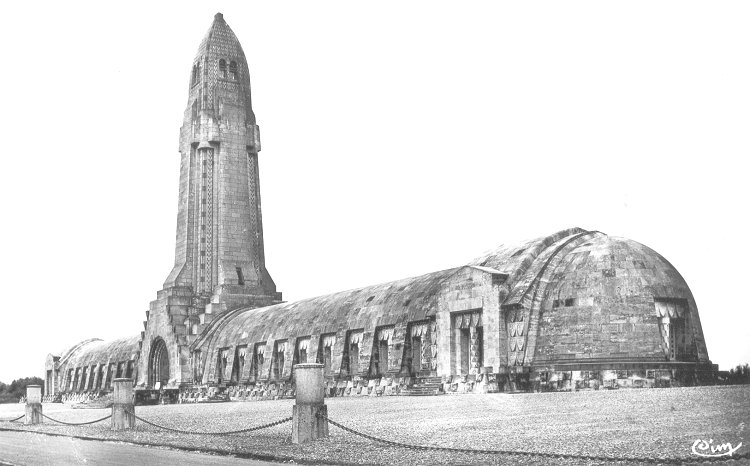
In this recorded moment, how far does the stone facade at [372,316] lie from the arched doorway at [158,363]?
10cm

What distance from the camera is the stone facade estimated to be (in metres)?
33.5

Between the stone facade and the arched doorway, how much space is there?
10 cm

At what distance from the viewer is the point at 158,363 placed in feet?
217

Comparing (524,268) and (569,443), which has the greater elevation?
(524,268)

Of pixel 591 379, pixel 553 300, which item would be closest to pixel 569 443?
pixel 591 379

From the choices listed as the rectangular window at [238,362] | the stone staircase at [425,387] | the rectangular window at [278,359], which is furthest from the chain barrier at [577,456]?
the rectangular window at [238,362]

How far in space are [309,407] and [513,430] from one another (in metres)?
3.94

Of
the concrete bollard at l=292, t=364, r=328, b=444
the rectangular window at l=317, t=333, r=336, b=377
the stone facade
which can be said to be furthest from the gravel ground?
the rectangular window at l=317, t=333, r=336, b=377

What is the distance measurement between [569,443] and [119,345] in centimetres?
6568

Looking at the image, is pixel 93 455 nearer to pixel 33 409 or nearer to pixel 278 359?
pixel 33 409

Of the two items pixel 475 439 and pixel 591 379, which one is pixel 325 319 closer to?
pixel 591 379

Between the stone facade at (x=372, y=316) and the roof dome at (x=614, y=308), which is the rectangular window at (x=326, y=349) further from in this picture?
the roof dome at (x=614, y=308)

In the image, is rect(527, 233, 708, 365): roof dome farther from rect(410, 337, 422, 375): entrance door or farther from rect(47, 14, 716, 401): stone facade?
rect(410, 337, 422, 375): entrance door

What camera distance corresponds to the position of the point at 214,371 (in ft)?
193
